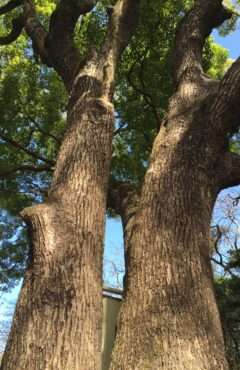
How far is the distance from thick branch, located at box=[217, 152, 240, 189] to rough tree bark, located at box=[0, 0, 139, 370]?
1.14 meters

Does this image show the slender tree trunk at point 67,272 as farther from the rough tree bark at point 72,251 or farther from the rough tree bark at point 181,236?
the rough tree bark at point 181,236

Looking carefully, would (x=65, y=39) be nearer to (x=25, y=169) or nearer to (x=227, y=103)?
(x=227, y=103)

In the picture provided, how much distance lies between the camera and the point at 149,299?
3.08m

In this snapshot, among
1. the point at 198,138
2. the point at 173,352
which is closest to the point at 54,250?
the point at 173,352

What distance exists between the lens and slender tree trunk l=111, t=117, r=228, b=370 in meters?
2.80

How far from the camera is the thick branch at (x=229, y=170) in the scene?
421cm

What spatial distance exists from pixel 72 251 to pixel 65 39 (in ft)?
12.6

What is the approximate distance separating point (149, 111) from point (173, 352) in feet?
22.5

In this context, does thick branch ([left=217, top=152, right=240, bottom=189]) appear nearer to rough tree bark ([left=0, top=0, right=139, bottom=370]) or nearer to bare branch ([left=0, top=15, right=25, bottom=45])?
rough tree bark ([left=0, top=0, right=139, bottom=370])

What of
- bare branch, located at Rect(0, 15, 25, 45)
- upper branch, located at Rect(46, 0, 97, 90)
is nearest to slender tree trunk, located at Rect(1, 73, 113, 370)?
upper branch, located at Rect(46, 0, 97, 90)

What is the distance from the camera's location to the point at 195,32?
5.44 meters

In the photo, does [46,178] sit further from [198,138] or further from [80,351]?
[80,351]

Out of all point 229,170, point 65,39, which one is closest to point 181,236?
point 229,170

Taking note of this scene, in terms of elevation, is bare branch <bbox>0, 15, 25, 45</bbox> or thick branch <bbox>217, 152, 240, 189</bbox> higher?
bare branch <bbox>0, 15, 25, 45</bbox>
